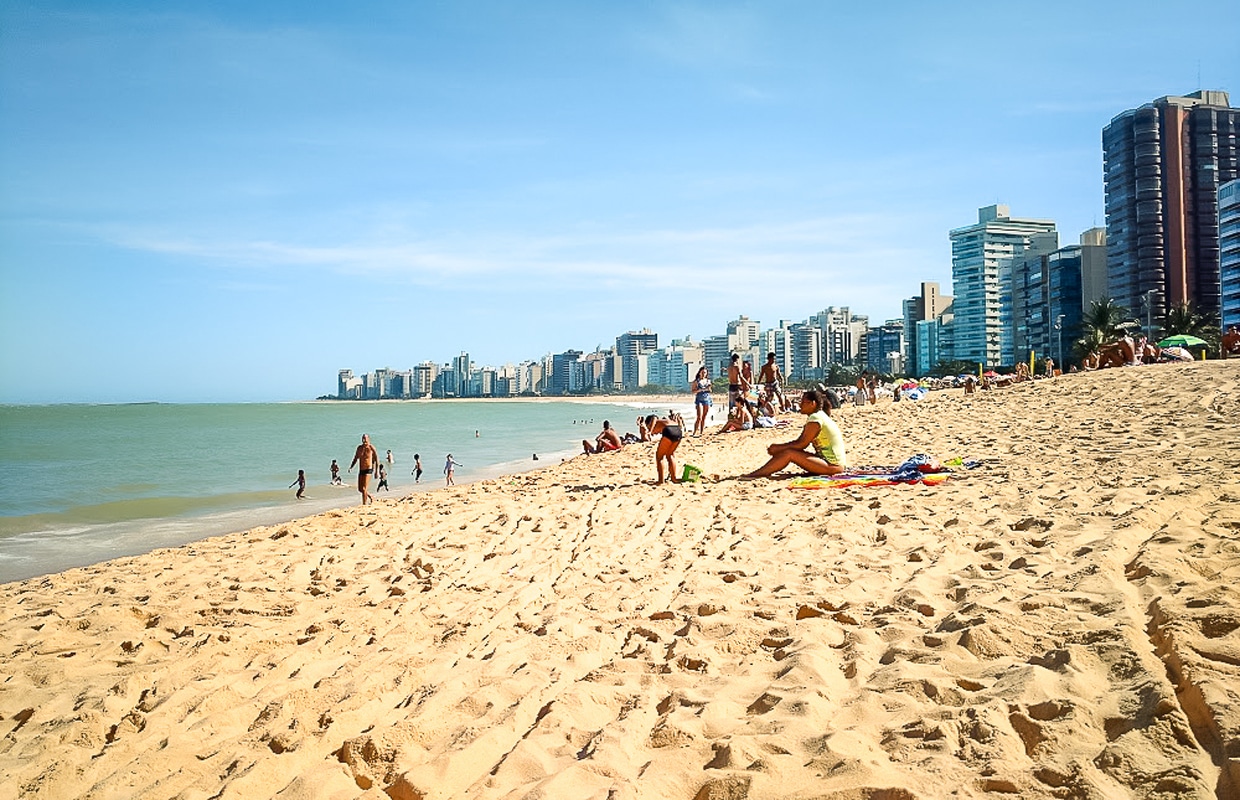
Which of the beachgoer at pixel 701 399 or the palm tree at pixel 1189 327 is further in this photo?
the palm tree at pixel 1189 327

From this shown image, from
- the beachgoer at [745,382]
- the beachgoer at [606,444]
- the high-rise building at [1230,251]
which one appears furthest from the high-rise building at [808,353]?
the beachgoer at [745,382]

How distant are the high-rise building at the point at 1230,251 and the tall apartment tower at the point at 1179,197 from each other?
10.7 m

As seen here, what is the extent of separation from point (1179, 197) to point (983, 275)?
38.3 meters

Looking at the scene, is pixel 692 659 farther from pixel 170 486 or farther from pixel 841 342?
pixel 841 342

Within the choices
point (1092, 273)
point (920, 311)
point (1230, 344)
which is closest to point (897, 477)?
point (1230, 344)

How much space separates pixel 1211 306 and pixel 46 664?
92.8m

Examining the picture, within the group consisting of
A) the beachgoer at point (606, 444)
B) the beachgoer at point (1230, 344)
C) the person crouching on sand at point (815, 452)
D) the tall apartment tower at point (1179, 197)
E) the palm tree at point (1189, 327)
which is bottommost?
A: the beachgoer at point (606, 444)

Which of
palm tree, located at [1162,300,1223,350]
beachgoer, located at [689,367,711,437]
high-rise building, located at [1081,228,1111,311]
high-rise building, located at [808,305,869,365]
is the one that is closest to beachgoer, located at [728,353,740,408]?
beachgoer, located at [689,367,711,437]

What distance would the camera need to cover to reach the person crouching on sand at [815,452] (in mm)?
8781

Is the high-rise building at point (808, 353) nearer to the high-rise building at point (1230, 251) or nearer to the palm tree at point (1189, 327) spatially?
the high-rise building at point (1230, 251)

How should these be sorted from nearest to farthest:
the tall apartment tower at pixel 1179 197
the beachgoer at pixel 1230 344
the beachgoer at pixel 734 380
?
the beachgoer at pixel 734 380 → the beachgoer at pixel 1230 344 → the tall apartment tower at pixel 1179 197

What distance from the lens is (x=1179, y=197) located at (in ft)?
236

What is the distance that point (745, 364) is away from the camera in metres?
16.4

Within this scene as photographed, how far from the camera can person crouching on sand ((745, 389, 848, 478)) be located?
28.8ft
